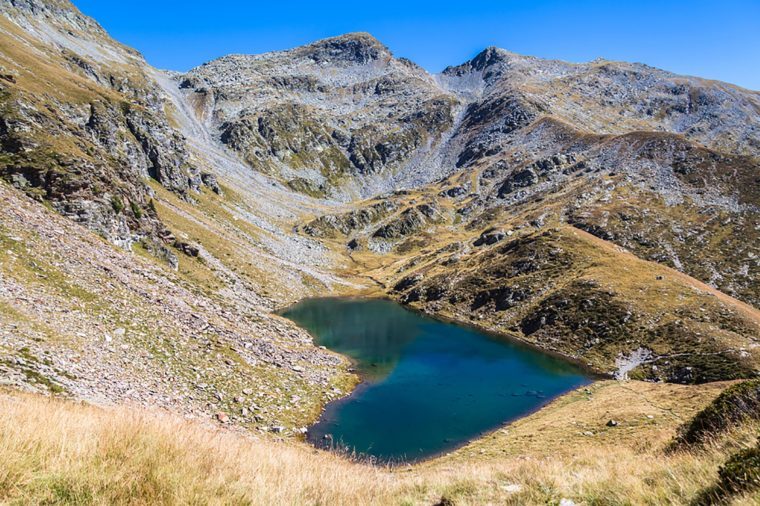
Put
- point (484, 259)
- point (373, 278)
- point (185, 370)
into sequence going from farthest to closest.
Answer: point (373, 278)
point (484, 259)
point (185, 370)

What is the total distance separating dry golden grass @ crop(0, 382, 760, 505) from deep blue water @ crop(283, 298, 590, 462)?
11742mm

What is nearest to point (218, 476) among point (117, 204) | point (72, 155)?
point (117, 204)

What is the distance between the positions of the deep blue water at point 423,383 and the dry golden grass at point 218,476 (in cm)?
1174

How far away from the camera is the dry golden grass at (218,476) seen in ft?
18.4

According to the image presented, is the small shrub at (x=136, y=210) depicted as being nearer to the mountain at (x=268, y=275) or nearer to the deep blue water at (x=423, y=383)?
the mountain at (x=268, y=275)

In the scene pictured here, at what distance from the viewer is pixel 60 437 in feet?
21.4

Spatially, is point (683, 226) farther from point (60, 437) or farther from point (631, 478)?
point (60, 437)

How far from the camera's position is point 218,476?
681 centimetres

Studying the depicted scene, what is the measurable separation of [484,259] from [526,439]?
75.9 meters

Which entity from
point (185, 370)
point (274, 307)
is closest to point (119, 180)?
point (274, 307)

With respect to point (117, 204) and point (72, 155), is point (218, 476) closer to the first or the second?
point (117, 204)

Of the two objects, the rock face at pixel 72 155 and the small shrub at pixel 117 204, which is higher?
the rock face at pixel 72 155

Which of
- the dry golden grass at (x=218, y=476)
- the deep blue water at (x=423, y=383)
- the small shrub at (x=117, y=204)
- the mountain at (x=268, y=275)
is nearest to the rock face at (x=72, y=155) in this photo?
the small shrub at (x=117, y=204)

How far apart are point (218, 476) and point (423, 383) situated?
49943 mm
